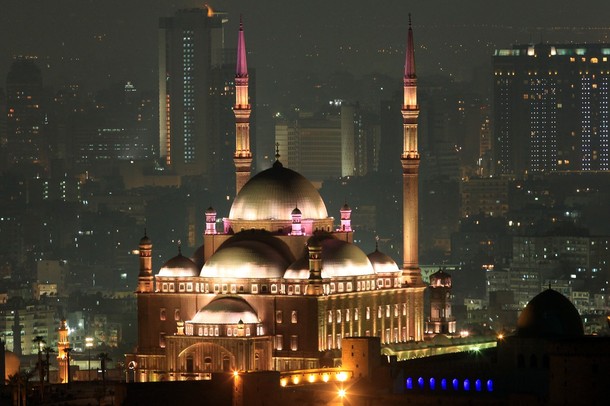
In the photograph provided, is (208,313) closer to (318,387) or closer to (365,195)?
(318,387)

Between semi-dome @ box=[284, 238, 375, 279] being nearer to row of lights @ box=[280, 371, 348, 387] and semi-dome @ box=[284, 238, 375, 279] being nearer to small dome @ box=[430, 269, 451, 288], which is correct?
row of lights @ box=[280, 371, 348, 387]

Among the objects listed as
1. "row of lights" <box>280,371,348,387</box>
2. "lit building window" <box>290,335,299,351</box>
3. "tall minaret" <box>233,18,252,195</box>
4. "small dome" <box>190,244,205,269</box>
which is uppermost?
"tall minaret" <box>233,18,252,195</box>

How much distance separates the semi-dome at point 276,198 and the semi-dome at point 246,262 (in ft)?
6.74

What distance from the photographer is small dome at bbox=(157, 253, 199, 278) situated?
109875 mm

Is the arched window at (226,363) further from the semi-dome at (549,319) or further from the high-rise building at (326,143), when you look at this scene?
the high-rise building at (326,143)

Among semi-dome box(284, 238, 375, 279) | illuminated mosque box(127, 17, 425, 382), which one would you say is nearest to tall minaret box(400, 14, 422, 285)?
illuminated mosque box(127, 17, 425, 382)

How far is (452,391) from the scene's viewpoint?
9494cm

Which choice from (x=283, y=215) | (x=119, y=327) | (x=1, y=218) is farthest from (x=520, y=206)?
(x=283, y=215)

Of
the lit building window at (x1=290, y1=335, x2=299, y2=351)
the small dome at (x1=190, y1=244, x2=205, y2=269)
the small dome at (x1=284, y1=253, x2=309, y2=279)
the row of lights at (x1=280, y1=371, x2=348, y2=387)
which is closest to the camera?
the row of lights at (x1=280, y1=371, x2=348, y2=387)

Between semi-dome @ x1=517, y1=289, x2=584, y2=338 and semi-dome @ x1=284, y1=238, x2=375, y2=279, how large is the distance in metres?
10.2

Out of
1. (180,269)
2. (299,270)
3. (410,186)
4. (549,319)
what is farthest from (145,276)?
(549,319)

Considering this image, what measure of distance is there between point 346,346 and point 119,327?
55834 mm

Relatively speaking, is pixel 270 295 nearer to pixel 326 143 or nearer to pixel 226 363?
pixel 226 363

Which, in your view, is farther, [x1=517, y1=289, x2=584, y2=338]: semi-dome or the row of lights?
the row of lights
